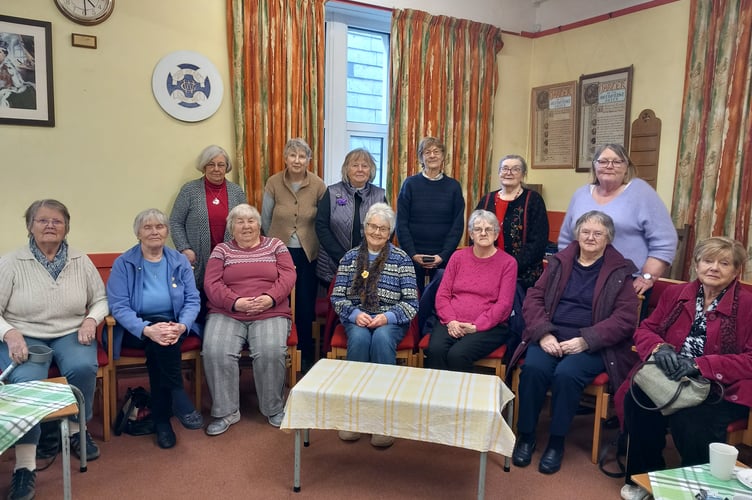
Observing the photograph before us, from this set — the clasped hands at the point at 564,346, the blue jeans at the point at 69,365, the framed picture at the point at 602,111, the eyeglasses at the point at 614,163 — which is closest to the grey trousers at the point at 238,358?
the blue jeans at the point at 69,365

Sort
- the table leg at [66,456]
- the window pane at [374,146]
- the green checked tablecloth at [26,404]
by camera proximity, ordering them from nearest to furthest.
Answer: the green checked tablecloth at [26,404], the table leg at [66,456], the window pane at [374,146]

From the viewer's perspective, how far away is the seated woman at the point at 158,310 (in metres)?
2.73

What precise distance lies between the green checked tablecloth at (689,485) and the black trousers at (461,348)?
1146 mm

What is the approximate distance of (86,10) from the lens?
10.9 feet

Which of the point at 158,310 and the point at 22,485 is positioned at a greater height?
the point at 158,310

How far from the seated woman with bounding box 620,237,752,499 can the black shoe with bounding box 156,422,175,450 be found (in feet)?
6.49

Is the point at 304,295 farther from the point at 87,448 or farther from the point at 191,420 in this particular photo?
the point at 87,448

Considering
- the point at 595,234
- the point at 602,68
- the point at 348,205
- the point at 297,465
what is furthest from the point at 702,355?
Result: the point at 602,68

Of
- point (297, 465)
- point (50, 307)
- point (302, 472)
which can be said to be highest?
point (50, 307)

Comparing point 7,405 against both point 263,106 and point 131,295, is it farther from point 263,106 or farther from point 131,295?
point 263,106

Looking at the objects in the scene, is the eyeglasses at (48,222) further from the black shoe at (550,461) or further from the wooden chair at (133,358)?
the black shoe at (550,461)

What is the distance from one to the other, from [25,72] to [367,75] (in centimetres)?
226

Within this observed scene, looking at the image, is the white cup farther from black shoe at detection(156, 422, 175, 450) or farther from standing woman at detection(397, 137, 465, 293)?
black shoe at detection(156, 422, 175, 450)

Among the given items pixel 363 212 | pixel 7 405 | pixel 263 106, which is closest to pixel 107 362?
pixel 7 405
